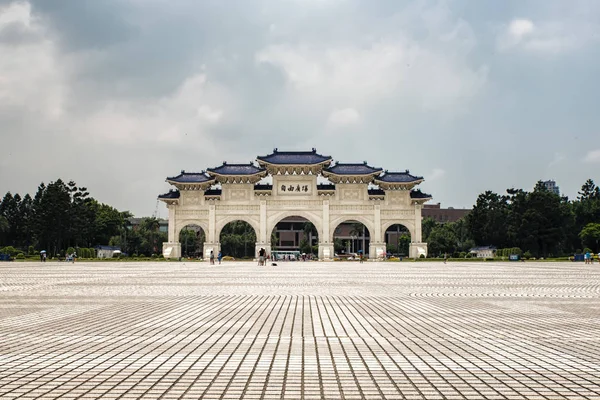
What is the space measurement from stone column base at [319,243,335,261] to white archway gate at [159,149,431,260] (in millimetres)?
107

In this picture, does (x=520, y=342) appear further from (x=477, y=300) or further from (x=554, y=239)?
(x=554, y=239)

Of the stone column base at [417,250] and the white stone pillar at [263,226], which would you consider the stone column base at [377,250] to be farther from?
the white stone pillar at [263,226]

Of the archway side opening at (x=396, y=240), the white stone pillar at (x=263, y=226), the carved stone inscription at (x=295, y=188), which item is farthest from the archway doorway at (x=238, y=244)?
the archway side opening at (x=396, y=240)

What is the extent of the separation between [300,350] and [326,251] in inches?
2060

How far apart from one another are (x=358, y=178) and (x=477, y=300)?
48123 mm

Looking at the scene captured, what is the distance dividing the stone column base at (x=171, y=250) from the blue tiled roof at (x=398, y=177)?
23042 millimetres

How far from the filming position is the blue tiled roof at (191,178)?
60.2 metres

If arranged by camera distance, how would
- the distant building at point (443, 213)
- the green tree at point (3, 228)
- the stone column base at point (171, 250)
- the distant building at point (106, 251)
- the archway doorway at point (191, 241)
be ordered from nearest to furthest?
the stone column base at point (171, 250) < the distant building at point (106, 251) < the green tree at point (3, 228) < the archway doorway at point (191, 241) < the distant building at point (443, 213)

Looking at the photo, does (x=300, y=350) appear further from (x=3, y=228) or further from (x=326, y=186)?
(x=3, y=228)

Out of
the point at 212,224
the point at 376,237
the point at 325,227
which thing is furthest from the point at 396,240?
the point at 212,224

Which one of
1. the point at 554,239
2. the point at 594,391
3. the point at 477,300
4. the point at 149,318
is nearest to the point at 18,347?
the point at 149,318

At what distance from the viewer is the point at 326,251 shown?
57.9 metres

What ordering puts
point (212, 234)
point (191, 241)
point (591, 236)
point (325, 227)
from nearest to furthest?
point (325, 227)
point (212, 234)
point (591, 236)
point (191, 241)

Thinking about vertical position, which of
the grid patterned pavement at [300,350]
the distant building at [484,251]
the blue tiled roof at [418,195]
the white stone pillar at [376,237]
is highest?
the blue tiled roof at [418,195]
